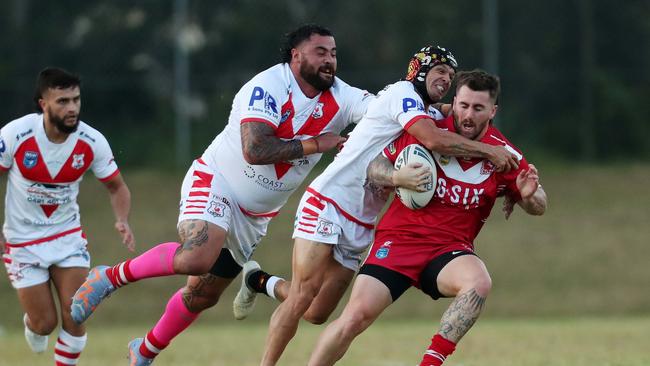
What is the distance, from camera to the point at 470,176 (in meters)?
7.72

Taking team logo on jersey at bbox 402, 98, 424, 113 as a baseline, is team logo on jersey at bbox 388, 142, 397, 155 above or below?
below

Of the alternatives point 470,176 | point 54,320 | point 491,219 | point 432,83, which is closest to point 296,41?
point 432,83

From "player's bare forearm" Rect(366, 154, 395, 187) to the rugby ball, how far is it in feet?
0.25

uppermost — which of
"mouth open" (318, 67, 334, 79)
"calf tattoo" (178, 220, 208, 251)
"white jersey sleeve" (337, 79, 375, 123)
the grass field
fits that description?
"mouth open" (318, 67, 334, 79)

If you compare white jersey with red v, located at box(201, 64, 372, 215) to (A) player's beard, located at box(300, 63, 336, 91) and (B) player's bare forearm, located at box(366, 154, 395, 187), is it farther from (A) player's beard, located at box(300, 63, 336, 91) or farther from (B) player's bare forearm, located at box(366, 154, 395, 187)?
(B) player's bare forearm, located at box(366, 154, 395, 187)

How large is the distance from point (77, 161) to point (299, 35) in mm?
2060

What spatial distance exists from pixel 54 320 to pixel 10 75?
43.4 feet

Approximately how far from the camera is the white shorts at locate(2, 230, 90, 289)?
9586 mm

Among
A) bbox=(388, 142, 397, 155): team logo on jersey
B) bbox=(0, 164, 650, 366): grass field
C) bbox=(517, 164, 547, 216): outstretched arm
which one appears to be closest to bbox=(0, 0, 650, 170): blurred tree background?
bbox=(0, 164, 650, 366): grass field

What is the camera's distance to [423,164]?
762cm

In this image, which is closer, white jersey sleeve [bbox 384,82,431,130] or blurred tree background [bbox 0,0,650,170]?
white jersey sleeve [bbox 384,82,431,130]

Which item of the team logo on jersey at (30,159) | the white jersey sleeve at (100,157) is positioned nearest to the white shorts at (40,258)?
the white jersey sleeve at (100,157)

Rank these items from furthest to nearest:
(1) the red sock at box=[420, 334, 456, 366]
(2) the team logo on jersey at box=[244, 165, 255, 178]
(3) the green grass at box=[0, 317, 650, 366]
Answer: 1. (3) the green grass at box=[0, 317, 650, 366]
2. (2) the team logo on jersey at box=[244, 165, 255, 178]
3. (1) the red sock at box=[420, 334, 456, 366]

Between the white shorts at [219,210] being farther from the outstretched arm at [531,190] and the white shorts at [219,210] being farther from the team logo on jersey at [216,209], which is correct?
the outstretched arm at [531,190]
